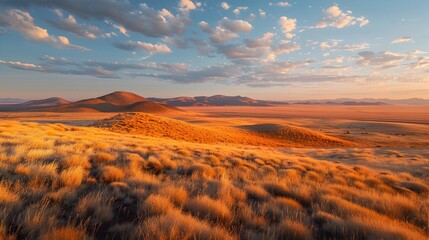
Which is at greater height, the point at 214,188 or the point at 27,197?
the point at 27,197

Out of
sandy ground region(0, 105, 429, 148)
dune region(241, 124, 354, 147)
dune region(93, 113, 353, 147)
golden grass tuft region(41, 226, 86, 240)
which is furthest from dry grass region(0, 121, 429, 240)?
sandy ground region(0, 105, 429, 148)

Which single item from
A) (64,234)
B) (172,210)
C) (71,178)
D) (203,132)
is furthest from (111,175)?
(203,132)

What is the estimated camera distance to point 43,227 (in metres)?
3.26

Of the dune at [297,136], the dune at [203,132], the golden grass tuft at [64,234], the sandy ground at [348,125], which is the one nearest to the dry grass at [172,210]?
the golden grass tuft at [64,234]

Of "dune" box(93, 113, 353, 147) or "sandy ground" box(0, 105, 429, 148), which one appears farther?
"sandy ground" box(0, 105, 429, 148)

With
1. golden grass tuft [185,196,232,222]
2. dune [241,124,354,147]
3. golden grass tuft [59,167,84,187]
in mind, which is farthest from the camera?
dune [241,124,354,147]

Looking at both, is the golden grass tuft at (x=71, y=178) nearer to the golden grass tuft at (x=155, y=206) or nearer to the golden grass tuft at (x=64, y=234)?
the golden grass tuft at (x=155, y=206)

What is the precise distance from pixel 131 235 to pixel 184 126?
3727cm

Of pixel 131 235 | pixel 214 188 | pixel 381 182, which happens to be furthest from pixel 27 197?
pixel 381 182

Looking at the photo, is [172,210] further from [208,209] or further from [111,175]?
[111,175]

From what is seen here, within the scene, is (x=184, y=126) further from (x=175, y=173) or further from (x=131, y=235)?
(x=131, y=235)

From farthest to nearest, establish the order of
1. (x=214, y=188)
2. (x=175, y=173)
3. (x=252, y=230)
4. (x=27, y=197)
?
(x=175, y=173) < (x=214, y=188) < (x=27, y=197) < (x=252, y=230)

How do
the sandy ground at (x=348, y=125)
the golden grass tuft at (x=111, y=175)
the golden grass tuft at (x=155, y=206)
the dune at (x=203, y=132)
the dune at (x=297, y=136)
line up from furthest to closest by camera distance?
the sandy ground at (x=348, y=125), the dune at (x=297, y=136), the dune at (x=203, y=132), the golden grass tuft at (x=111, y=175), the golden grass tuft at (x=155, y=206)

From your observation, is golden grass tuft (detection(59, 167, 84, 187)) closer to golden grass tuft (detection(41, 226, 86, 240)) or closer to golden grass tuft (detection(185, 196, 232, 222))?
golden grass tuft (detection(41, 226, 86, 240))
